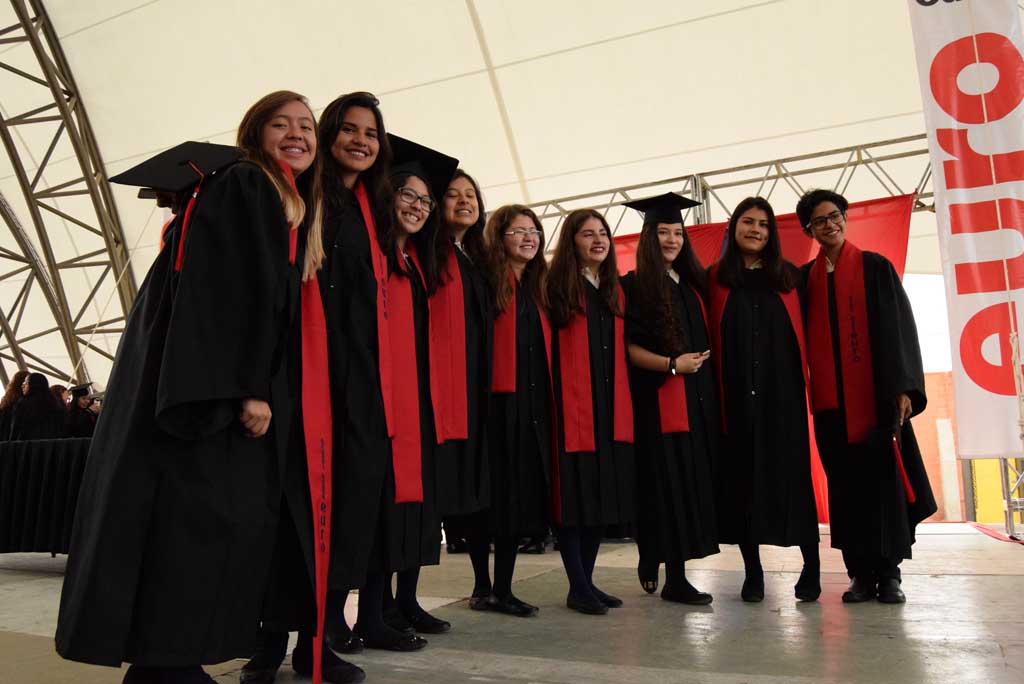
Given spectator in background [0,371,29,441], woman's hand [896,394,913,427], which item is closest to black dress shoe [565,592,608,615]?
woman's hand [896,394,913,427]

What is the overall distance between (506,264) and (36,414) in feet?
15.4

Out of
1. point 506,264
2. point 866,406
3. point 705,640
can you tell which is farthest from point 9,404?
point 866,406

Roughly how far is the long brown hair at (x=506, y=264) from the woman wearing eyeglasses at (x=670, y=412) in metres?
0.42

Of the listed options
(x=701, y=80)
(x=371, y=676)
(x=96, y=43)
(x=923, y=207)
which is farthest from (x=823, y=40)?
(x=96, y=43)

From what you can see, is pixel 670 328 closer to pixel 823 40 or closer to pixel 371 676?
pixel 371 676

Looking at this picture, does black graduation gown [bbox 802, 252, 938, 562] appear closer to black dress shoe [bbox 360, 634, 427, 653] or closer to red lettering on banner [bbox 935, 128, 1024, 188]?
black dress shoe [bbox 360, 634, 427, 653]

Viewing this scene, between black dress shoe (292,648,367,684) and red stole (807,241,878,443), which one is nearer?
black dress shoe (292,648,367,684)

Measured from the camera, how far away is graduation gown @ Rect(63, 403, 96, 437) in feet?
20.2

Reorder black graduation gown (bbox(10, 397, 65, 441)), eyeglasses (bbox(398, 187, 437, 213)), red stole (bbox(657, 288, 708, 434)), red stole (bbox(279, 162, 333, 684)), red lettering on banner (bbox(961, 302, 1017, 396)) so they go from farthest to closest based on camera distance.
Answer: black graduation gown (bbox(10, 397, 65, 441)), red lettering on banner (bbox(961, 302, 1017, 396)), red stole (bbox(657, 288, 708, 434)), eyeglasses (bbox(398, 187, 437, 213)), red stole (bbox(279, 162, 333, 684))

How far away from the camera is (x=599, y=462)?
10.2 feet

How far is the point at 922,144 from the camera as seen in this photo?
25.0 feet

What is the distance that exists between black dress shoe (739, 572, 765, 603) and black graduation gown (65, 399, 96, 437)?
16.6 ft

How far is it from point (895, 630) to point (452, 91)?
22.0 ft

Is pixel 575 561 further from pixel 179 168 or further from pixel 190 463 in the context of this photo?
pixel 179 168
